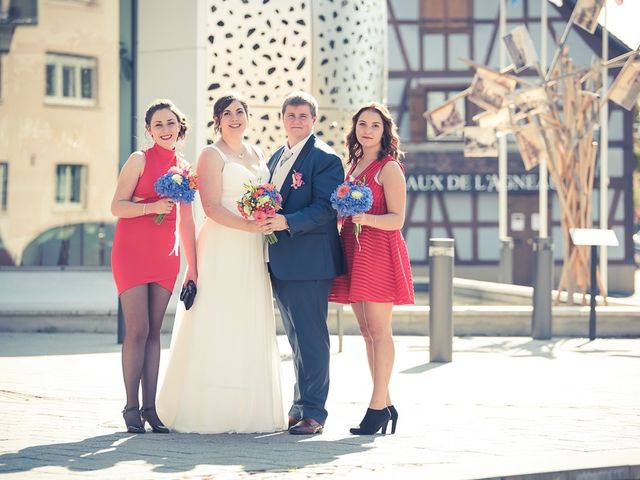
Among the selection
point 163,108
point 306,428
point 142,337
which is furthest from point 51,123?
point 306,428

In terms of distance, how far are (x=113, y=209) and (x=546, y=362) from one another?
5382 millimetres

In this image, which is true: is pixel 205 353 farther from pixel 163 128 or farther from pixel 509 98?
pixel 509 98

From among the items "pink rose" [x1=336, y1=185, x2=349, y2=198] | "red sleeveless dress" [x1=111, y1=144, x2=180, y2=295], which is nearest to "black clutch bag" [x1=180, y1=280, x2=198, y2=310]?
"red sleeveless dress" [x1=111, y1=144, x2=180, y2=295]

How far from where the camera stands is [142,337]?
7.98 meters

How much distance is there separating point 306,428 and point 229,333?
0.71 meters

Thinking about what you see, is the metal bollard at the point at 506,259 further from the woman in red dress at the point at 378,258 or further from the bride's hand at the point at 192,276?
the bride's hand at the point at 192,276

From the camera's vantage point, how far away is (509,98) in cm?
1947

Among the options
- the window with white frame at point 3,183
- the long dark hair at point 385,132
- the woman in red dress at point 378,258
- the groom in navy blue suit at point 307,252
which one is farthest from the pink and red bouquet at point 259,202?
the window with white frame at point 3,183

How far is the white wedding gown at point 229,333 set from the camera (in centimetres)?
792

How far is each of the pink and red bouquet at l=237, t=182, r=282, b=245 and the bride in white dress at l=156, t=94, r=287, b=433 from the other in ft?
0.98

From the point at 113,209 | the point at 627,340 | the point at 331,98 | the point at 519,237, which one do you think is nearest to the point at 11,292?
the point at 331,98

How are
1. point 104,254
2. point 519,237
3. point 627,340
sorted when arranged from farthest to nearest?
point 519,237, point 104,254, point 627,340

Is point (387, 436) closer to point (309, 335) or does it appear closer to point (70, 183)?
point (309, 335)

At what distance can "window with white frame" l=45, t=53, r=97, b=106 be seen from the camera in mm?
17875
